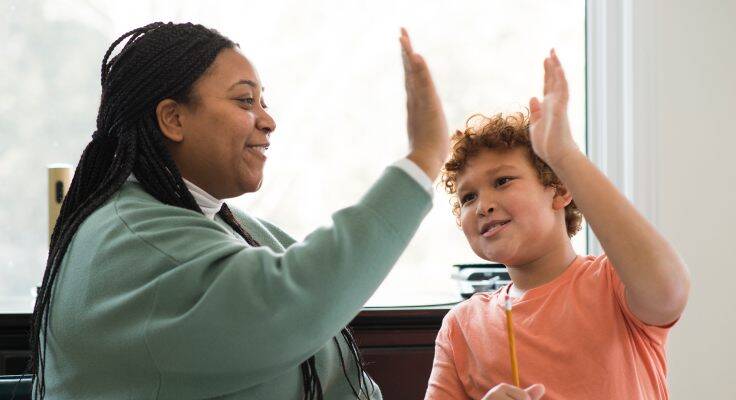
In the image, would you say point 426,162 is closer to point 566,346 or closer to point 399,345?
point 566,346

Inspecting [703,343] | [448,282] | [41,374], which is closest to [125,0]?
[448,282]

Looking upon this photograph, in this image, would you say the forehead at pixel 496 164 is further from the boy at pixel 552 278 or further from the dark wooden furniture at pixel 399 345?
the dark wooden furniture at pixel 399 345

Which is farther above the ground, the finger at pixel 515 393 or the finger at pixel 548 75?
the finger at pixel 548 75

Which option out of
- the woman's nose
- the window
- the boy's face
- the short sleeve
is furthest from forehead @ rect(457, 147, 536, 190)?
the window

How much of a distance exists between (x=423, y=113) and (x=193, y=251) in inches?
13.5

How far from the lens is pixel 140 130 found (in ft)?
4.33

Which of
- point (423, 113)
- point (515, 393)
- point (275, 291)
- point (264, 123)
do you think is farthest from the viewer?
point (264, 123)

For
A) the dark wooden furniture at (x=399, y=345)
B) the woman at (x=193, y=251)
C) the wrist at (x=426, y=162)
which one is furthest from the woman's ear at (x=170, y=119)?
the dark wooden furniture at (x=399, y=345)

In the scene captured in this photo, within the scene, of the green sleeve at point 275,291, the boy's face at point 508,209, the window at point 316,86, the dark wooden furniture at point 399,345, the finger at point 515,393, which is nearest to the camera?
the green sleeve at point 275,291

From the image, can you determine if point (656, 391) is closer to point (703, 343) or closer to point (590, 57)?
point (703, 343)

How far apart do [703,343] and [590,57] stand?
2.98 ft

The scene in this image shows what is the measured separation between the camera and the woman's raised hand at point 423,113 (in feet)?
3.57

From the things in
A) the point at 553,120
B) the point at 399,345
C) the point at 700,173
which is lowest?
the point at 399,345

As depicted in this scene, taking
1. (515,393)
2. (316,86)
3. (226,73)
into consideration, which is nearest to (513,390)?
(515,393)
